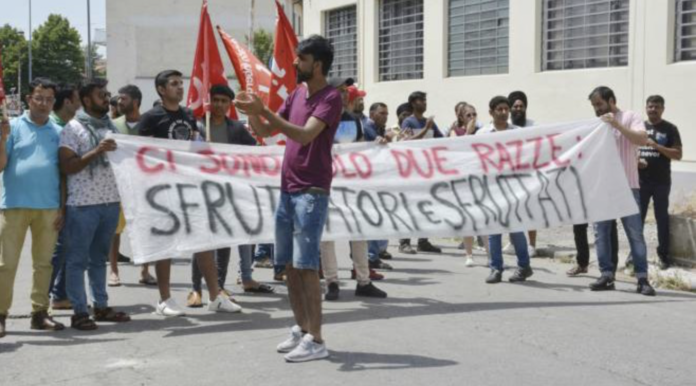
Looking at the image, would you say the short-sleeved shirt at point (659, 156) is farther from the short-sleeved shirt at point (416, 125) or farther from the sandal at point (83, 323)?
the sandal at point (83, 323)

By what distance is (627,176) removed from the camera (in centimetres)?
843

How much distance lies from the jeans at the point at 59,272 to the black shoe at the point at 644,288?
508 centimetres

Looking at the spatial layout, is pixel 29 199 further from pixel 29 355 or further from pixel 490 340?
pixel 490 340

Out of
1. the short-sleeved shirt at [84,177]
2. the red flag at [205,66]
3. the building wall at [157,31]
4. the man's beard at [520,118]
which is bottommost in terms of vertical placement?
the short-sleeved shirt at [84,177]

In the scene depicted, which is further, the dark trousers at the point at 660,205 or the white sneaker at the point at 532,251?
the white sneaker at the point at 532,251

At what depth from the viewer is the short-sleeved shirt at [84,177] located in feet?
21.8

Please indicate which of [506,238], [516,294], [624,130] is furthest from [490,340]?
[506,238]

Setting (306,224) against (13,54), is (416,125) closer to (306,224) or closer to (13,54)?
(306,224)

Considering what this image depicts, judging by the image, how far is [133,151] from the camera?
6.95 meters

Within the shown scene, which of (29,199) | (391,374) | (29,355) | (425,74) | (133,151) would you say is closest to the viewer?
(391,374)

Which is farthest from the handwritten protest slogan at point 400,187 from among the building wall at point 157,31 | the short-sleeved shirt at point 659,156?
the building wall at point 157,31

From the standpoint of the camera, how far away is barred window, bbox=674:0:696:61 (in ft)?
43.1

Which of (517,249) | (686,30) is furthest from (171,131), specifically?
(686,30)

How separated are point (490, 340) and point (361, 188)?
2.25 meters
